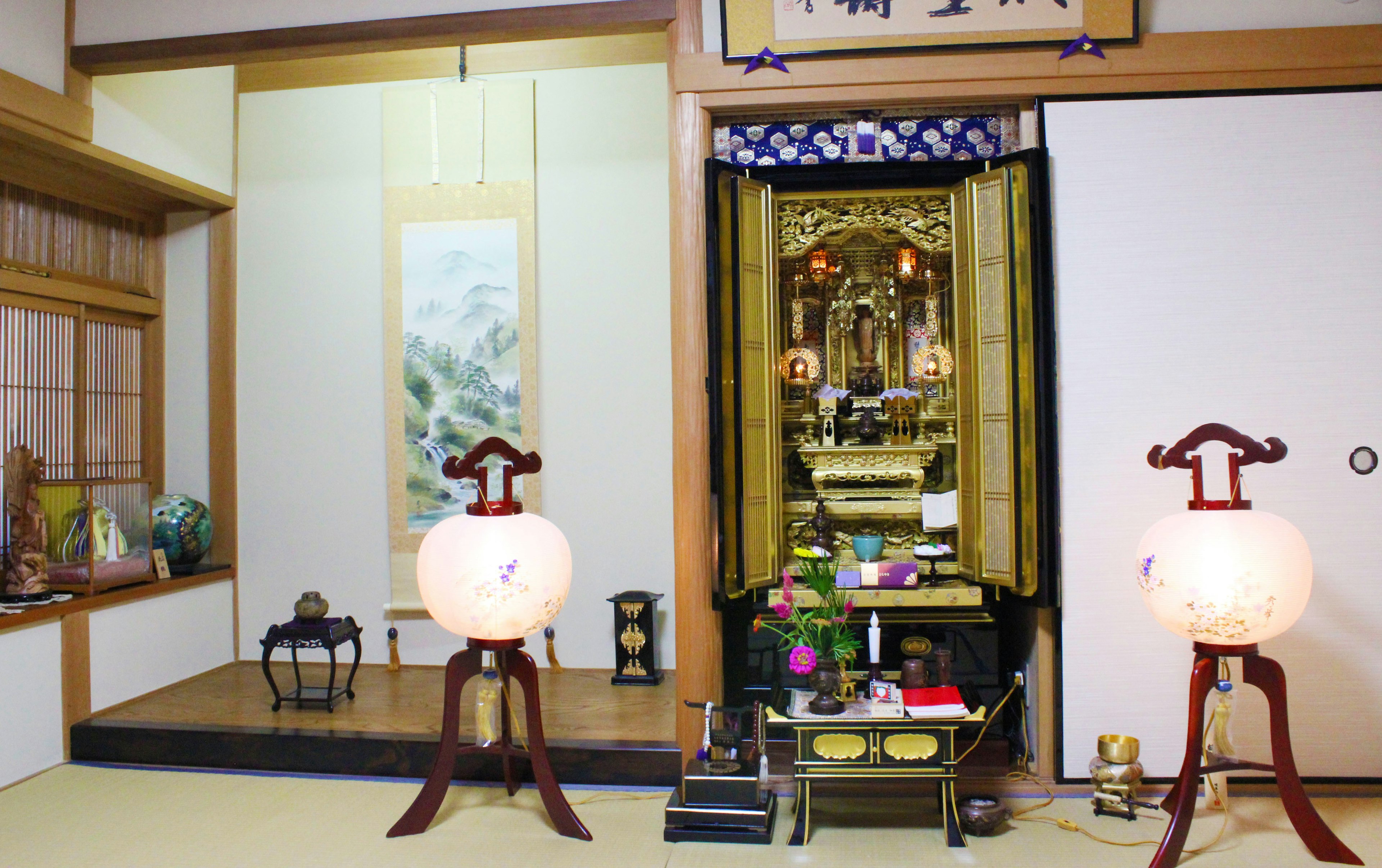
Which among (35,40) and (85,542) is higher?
(35,40)

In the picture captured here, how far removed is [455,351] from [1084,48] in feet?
10.7

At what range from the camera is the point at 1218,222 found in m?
3.19

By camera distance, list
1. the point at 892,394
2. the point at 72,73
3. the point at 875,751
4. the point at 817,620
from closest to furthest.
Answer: the point at 875,751 → the point at 817,620 → the point at 72,73 → the point at 892,394

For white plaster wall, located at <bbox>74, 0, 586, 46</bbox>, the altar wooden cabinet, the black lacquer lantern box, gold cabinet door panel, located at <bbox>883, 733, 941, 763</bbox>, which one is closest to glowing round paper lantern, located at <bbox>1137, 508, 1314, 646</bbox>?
the altar wooden cabinet

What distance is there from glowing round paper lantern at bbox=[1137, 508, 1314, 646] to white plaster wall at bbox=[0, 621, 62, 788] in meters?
4.28

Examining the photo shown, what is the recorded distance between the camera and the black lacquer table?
3.79 m

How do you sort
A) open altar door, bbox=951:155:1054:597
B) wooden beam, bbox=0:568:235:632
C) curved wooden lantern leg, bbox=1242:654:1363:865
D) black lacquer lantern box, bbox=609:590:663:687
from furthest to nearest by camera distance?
black lacquer lantern box, bbox=609:590:663:687
wooden beam, bbox=0:568:235:632
open altar door, bbox=951:155:1054:597
curved wooden lantern leg, bbox=1242:654:1363:865

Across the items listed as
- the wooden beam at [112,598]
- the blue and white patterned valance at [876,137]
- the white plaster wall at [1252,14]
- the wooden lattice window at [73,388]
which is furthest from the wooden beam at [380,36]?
the wooden beam at [112,598]

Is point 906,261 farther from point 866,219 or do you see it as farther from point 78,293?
point 78,293

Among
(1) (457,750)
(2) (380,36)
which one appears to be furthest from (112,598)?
(2) (380,36)

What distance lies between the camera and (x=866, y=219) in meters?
3.68

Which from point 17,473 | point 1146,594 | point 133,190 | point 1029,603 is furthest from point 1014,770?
point 133,190

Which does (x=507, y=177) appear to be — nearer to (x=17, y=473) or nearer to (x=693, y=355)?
(x=693, y=355)

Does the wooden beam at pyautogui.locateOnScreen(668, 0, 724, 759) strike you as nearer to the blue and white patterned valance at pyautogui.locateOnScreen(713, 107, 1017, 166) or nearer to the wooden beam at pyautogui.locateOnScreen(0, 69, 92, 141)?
the blue and white patterned valance at pyautogui.locateOnScreen(713, 107, 1017, 166)
